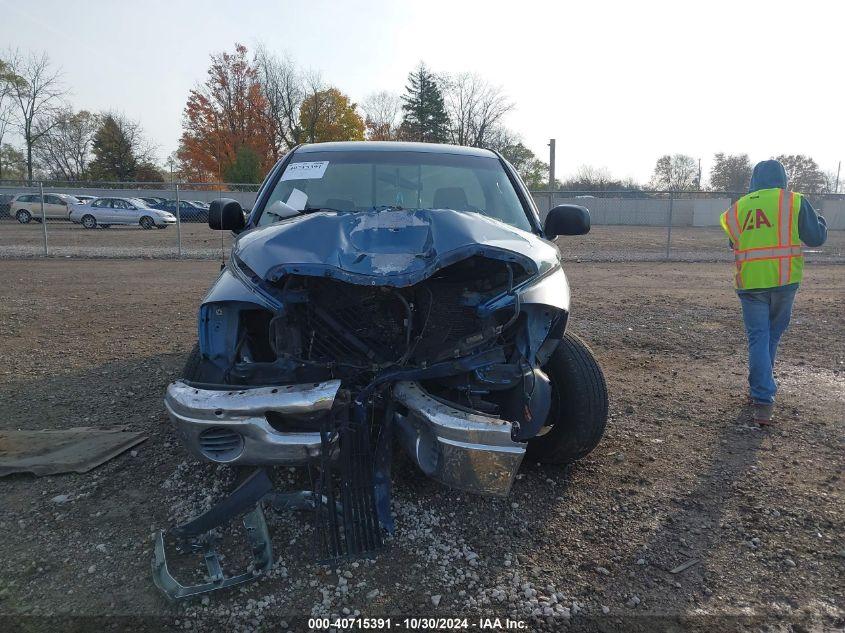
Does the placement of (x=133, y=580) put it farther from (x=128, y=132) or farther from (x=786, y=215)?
(x=128, y=132)

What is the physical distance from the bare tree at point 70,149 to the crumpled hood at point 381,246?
64169 millimetres

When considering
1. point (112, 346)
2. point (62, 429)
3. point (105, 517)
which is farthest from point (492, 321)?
point (112, 346)

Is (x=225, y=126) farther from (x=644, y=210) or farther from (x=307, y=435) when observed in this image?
(x=307, y=435)

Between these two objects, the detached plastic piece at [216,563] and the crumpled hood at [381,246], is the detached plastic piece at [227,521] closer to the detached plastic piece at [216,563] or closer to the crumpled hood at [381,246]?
the detached plastic piece at [216,563]

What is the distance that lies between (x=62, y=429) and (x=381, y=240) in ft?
8.77

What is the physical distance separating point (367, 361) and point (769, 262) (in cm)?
327

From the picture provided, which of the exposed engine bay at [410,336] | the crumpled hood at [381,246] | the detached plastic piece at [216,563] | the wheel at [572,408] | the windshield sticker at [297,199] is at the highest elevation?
the windshield sticker at [297,199]

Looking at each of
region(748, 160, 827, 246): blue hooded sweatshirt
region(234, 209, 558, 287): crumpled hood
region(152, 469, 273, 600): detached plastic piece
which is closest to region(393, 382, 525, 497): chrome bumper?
region(234, 209, 558, 287): crumpled hood

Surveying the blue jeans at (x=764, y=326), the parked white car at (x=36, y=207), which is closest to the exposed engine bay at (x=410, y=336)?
the blue jeans at (x=764, y=326)

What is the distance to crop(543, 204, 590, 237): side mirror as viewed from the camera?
3.87 m

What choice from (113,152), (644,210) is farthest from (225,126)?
(644,210)

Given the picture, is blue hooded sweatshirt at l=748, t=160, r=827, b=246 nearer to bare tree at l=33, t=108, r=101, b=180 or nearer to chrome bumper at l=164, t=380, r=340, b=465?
chrome bumper at l=164, t=380, r=340, b=465

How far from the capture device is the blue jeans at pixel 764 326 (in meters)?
4.27

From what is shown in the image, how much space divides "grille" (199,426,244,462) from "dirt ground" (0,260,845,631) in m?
0.50
